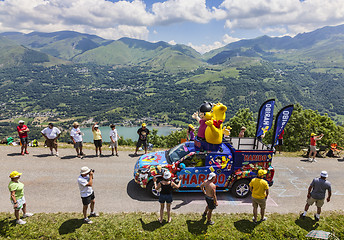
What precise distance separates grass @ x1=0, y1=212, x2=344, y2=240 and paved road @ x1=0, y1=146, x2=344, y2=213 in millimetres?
780

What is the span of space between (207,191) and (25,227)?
614 cm

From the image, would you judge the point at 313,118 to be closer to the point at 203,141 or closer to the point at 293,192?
the point at 293,192

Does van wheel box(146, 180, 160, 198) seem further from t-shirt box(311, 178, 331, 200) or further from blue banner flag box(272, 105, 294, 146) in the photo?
blue banner flag box(272, 105, 294, 146)

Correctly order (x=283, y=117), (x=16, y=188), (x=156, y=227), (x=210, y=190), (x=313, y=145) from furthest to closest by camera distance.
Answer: (x=313, y=145)
(x=283, y=117)
(x=156, y=227)
(x=210, y=190)
(x=16, y=188)

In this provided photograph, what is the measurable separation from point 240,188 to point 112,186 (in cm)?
602

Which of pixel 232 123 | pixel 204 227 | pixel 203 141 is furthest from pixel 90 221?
pixel 232 123

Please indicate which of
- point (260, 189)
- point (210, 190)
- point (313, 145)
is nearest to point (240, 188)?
point (260, 189)

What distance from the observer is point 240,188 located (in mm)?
9531

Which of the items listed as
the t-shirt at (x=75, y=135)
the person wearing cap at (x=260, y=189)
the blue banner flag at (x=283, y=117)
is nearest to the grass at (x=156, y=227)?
the person wearing cap at (x=260, y=189)

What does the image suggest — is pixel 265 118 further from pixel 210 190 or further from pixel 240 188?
pixel 210 190

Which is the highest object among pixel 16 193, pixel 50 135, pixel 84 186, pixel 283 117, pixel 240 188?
pixel 283 117

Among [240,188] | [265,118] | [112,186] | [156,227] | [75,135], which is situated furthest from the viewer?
[75,135]

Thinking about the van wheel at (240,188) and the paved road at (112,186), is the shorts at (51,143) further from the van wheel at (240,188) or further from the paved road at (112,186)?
the van wheel at (240,188)

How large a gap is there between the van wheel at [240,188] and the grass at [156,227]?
1442 millimetres
